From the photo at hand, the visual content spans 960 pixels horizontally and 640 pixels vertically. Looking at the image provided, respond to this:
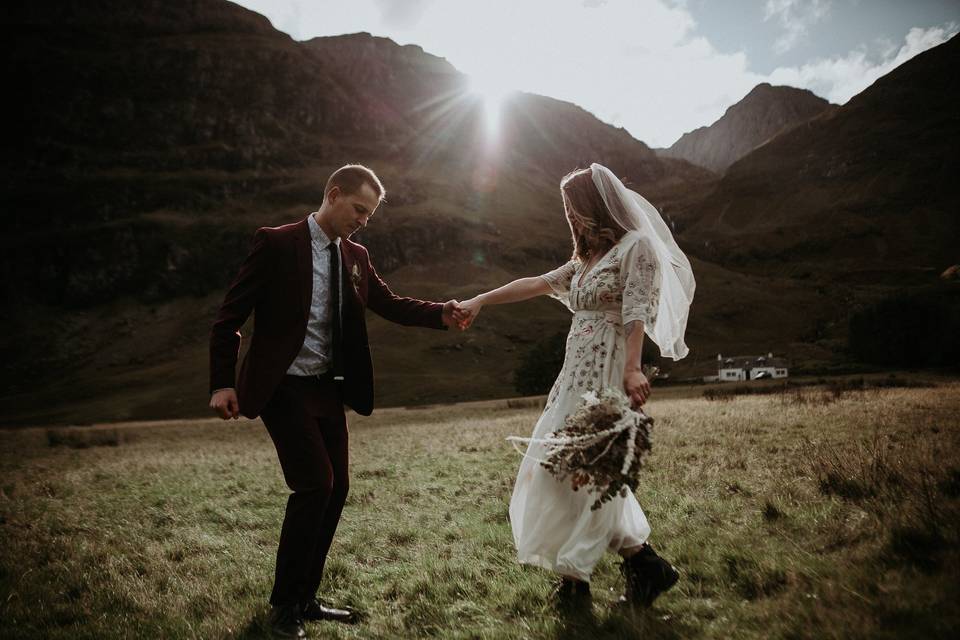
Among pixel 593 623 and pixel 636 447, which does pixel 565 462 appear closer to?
pixel 636 447

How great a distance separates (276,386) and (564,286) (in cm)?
248

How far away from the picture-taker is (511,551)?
16.3 ft

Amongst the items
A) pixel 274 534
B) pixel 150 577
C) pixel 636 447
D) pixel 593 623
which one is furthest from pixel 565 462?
pixel 274 534

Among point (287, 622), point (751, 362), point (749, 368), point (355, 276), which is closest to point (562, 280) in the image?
point (355, 276)

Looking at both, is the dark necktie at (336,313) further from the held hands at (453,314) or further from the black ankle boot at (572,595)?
the black ankle boot at (572,595)

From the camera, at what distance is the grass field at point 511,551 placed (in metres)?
3.07

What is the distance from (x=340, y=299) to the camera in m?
4.35

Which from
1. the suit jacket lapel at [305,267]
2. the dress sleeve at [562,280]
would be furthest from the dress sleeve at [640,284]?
the suit jacket lapel at [305,267]

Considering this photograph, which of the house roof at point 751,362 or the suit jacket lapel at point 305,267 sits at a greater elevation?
the suit jacket lapel at point 305,267

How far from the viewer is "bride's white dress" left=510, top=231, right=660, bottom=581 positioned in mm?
3699

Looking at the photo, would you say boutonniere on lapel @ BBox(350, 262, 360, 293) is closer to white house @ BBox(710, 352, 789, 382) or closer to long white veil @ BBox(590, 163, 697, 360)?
long white veil @ BBox(590, 163, 697, 360)

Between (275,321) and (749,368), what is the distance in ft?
280

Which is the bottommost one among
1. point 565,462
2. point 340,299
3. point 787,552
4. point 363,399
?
point 787,552

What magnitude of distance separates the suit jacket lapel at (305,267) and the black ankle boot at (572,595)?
2.69m
